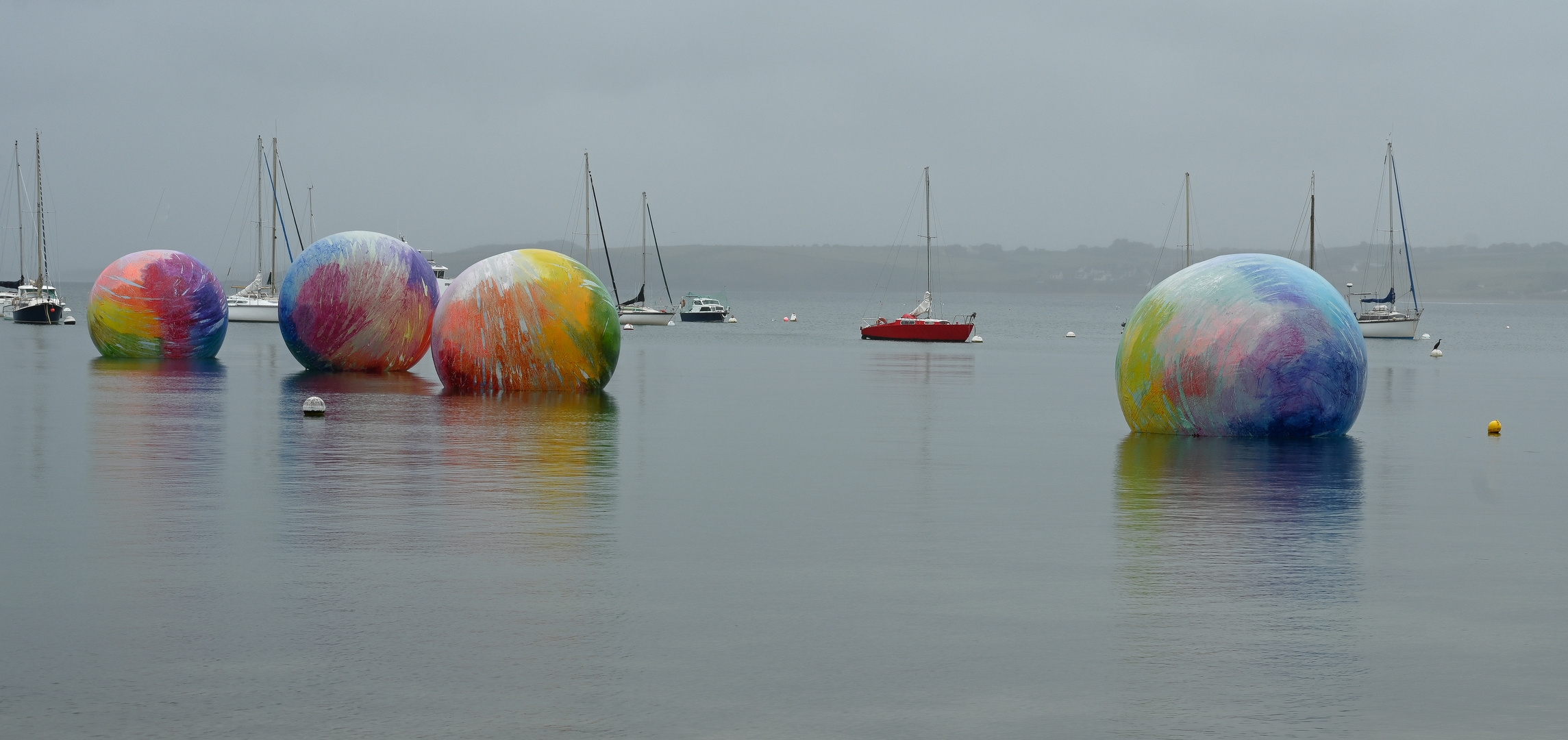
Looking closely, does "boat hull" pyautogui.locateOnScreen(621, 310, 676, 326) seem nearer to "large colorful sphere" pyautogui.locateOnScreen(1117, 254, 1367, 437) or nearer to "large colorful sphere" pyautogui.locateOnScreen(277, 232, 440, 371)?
"large colorful sphere" pyautogui.locateOnScreen(277, 232, 440, 371)

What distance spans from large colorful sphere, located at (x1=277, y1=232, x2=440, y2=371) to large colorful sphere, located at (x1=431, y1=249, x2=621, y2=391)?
15.2ft

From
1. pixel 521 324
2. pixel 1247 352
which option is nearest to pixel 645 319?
pixel 521 324

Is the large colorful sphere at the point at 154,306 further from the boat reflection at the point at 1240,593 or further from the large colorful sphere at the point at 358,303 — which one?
Result: the boat reflection at the point at 1240,593

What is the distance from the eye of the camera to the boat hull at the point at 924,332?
2835 inches

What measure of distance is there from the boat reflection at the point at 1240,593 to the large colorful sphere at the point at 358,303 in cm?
1867

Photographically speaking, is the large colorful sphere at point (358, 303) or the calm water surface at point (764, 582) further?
the large colorful sphere at point (358, 303)

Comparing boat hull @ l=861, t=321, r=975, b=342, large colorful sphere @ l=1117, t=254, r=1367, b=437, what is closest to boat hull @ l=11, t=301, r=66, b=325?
boat hull @ l=861, t=321, r=975, b=342

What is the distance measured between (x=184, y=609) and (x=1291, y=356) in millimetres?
13477

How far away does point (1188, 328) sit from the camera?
18516 mm

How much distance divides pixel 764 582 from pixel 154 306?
30.5 metres

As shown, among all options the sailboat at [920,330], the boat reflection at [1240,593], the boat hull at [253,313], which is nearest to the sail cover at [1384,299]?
the sailboat at [920,330]

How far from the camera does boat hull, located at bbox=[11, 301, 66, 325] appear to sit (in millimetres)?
75750

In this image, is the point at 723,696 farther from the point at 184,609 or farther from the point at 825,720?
the point at 184,609

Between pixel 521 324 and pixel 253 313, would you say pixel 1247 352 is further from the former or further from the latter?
pixel 253 313
